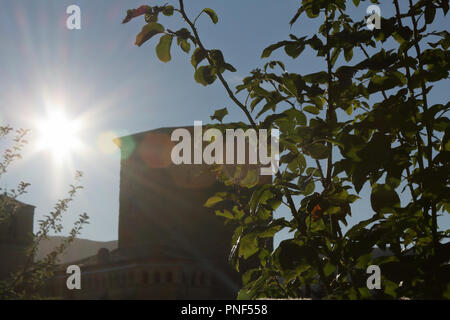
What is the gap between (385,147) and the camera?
1.90 m

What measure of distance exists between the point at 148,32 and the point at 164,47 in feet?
0.31

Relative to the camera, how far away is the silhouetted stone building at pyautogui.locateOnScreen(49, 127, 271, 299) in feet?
85.6

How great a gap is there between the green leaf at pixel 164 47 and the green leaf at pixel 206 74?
0.15m

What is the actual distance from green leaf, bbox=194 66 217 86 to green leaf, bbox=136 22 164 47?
0.25 m

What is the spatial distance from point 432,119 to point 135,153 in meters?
32.5

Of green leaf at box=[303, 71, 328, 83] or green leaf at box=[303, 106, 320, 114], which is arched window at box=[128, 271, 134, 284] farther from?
green leaf at box=[303, 71, 328, 83]

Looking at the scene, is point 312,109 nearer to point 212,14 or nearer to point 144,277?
point 212,14

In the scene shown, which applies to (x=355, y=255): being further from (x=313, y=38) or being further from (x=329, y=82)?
(x=313, y=38)

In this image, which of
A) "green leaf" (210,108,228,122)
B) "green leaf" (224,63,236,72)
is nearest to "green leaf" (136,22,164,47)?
"green leaf" (224,63,236,72)

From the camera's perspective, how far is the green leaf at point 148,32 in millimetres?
2062

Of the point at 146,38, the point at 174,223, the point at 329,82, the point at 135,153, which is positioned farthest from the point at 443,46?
the point at 135,153

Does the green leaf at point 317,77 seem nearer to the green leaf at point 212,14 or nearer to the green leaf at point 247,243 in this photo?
the green leaf at point 212,14

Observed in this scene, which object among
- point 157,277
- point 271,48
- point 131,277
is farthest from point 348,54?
point 131,277

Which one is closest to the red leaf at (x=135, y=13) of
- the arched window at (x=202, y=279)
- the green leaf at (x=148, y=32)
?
the green leaf at (x=148, y=32)
